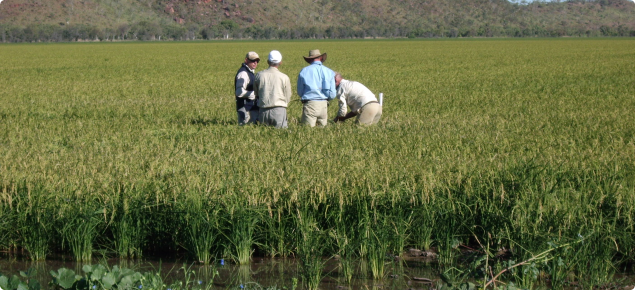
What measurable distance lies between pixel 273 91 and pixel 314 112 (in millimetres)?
782

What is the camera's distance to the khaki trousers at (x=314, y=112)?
10.9 meters

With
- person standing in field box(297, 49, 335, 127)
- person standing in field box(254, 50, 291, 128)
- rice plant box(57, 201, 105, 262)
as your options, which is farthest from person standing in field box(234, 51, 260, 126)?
rice plant box(57, 201, 105, 262)

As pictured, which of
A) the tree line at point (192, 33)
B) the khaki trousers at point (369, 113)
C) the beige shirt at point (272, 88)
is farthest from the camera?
the tree line at point (192, 33)

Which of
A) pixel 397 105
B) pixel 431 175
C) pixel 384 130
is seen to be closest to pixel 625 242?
pixel 431 175

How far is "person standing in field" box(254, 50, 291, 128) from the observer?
416 inches

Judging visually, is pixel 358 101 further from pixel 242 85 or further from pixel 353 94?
pixel 242 85

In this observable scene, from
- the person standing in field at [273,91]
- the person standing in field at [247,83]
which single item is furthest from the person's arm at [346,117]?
the person standing in field at [247,83]

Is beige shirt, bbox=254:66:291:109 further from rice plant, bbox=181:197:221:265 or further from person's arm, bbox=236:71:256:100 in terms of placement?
rice plant, bbox=181:197:221:265

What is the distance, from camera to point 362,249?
551 centimetres

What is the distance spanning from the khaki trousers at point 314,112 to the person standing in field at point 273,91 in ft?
1.13

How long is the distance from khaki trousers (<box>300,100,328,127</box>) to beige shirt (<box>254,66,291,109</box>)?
15.2 inches

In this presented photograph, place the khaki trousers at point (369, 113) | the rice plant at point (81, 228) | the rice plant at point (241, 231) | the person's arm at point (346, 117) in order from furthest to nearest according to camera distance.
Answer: the person's arm at point (346, 117), the khaki trousers at point (369, 113), the rice plant at point (81, 228), the rice plant at point (241, 231)

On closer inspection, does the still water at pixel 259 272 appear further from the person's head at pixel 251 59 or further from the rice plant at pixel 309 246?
the person's head at pixel 251 59

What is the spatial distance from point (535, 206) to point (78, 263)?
3.83m
